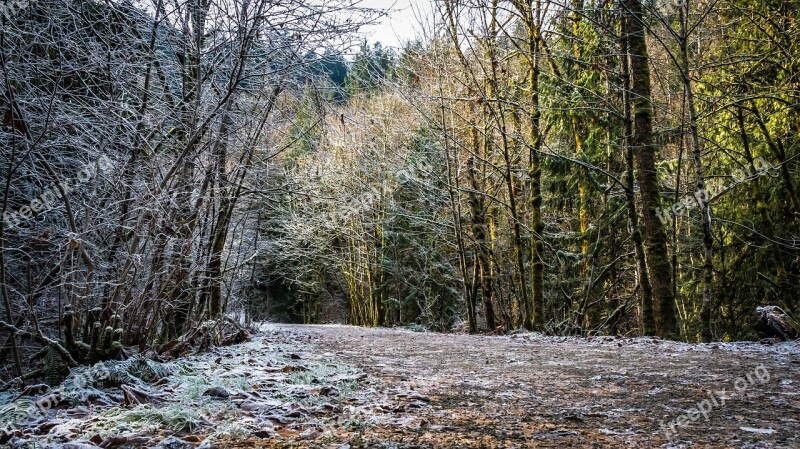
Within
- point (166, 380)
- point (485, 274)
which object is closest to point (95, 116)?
point (166, 380)

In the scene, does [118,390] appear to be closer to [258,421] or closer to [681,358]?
[258,421]

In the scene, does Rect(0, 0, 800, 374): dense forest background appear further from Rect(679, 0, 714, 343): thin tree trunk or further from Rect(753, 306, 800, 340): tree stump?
Rect(753, 306, 800, 340): tree stump

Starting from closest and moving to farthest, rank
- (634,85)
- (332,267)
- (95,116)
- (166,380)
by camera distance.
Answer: (166,380) → (95,116) → (634,85) → (332,267)

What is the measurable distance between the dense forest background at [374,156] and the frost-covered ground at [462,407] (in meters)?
1.31

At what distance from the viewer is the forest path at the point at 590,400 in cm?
230

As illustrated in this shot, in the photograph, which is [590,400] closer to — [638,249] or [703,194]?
[703,194]

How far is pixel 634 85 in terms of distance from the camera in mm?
7871

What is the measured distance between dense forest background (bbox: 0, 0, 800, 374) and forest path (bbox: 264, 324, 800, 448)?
2.36 metres

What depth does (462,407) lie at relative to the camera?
2.97m

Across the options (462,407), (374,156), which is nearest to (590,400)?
(462,407)

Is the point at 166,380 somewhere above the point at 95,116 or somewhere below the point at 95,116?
below

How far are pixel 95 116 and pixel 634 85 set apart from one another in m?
7.40

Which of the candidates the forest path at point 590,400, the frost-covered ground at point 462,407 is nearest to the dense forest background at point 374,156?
the frost-covered ground at point 462,407

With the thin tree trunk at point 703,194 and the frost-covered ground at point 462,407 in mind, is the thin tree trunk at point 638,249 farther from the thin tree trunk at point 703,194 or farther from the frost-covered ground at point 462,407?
the frost-covered ground at point 462,407
